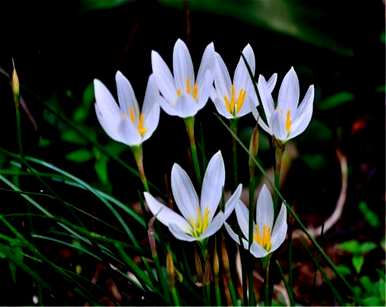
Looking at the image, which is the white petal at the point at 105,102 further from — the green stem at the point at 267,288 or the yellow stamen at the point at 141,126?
the green stem at the point at 267,288

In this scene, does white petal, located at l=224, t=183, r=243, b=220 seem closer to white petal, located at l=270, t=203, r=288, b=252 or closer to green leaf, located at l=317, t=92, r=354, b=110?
white petal, located at l=270, t=203, r=288, b=252

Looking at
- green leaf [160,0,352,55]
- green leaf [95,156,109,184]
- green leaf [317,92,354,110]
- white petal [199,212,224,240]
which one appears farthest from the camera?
green leaf [317,92,354,110]

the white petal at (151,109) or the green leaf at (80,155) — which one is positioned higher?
the white petal at (151,109)

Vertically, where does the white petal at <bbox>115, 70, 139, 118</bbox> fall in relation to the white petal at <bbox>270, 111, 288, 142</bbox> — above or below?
above

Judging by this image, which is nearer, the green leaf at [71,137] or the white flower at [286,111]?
the white flower at [286,111]

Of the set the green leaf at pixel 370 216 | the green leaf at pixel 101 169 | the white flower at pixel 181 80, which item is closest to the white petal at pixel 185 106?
the white flower at pixel 181 80

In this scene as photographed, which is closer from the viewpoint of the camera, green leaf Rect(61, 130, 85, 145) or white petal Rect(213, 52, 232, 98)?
white petal Rect(213, 52, 232, 98)

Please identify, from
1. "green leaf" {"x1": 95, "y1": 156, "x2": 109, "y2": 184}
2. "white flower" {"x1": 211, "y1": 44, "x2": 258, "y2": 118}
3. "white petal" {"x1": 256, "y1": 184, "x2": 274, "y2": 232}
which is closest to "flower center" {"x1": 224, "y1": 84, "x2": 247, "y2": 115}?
"white flower" {"x1": 211, "y1": 44, "x2": 258, "y2": 118}

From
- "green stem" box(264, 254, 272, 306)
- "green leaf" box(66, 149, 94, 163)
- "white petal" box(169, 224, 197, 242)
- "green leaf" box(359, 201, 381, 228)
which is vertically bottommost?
"green leaf" box(359, 201, 381, 228)
